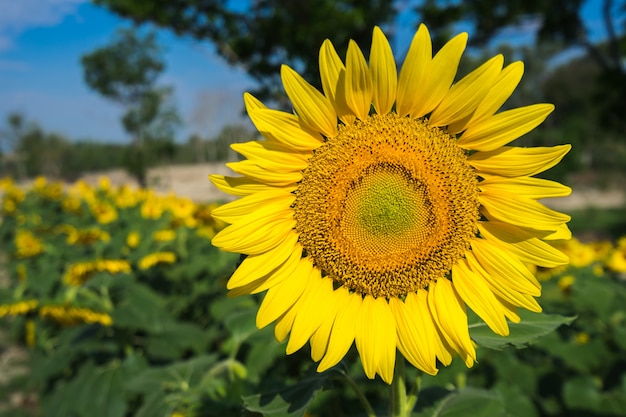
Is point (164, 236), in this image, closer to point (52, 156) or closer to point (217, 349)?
point (217, 349)

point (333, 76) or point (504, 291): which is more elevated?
point (333, 76)

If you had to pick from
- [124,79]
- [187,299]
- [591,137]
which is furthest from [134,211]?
[124,79]

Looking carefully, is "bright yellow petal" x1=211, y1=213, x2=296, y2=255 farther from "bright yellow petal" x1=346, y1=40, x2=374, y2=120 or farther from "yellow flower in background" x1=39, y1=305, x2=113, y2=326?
"yellow flower in background" x1=39, y1=305, x2=113, y2=326

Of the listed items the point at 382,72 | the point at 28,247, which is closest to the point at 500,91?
the point at 382,72

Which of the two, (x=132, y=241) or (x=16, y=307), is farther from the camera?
(x=132, y=241)

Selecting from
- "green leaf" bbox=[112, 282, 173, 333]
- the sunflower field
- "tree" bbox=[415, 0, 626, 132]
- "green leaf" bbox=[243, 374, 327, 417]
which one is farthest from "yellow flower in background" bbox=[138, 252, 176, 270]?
"tree" bbox=[415, 0, 626, 132]

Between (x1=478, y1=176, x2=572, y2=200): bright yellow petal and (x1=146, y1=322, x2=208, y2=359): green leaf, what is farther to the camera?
(x1=146, y1=322, x2=208, y2=359): green leaf
